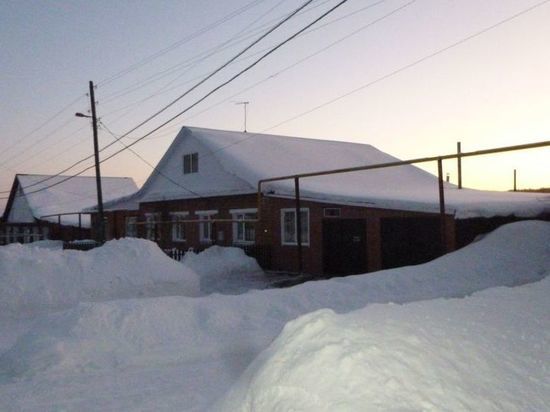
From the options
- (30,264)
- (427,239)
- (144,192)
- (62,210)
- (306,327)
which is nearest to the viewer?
(306,327)

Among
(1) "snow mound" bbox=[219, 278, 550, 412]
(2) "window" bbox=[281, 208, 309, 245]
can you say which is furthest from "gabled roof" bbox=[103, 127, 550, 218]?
(1) "snow mound" bbox=[219, 278, 550, 412]

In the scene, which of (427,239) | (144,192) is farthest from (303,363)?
(144,192)

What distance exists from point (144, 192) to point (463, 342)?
83.6 feet

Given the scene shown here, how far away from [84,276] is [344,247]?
26.0 ft

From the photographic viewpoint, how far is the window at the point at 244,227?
21219mm

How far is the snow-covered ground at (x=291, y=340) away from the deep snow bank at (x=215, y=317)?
0.02 m

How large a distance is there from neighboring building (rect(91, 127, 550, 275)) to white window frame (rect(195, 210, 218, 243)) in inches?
1.8

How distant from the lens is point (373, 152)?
97.3ft

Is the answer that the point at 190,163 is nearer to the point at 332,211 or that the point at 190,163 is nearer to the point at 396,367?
the point at 332,211

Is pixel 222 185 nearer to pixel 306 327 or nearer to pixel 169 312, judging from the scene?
pixel 169 312

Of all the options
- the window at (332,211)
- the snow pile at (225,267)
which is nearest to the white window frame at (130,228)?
the snow pile at (225,267)

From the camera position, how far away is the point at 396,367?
136 inches

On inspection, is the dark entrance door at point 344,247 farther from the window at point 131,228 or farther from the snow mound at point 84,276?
the window at point 131,228

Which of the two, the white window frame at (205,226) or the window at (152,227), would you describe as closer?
the white window frame at (205,226)
